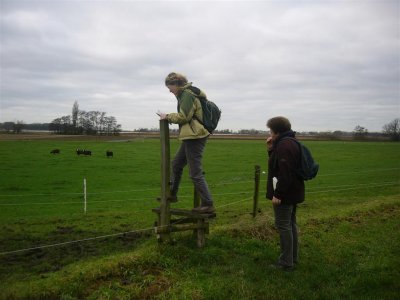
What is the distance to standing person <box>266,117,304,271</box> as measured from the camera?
226 inches

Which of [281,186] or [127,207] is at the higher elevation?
[281,186]

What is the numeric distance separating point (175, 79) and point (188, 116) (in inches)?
27.5

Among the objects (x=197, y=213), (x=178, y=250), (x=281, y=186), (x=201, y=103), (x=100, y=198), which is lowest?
(x=100, y=198)

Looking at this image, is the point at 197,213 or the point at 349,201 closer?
the point at 197,213

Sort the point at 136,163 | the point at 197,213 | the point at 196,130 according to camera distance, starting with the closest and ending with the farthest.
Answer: the point at 196,130, the point at 197,213, the point at 136,163

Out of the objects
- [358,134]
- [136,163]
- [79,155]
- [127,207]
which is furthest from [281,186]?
[358,134]

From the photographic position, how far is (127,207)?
16.2 m

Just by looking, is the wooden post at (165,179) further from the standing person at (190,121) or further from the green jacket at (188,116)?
the green jacket at (188,116)

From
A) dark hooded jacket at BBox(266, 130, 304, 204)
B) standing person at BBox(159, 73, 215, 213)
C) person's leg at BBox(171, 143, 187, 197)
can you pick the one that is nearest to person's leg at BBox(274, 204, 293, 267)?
dark hooded jacket at BBox(266, 130, 304, 204)

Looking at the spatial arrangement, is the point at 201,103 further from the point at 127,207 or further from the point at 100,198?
the point at 100,198

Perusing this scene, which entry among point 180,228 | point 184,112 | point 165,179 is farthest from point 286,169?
point 180,228

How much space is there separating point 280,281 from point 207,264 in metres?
1.25

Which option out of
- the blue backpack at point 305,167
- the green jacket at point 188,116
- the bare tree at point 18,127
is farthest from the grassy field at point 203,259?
the bare tree at point 18,127

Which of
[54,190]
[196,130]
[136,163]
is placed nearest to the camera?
[196,130]
